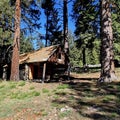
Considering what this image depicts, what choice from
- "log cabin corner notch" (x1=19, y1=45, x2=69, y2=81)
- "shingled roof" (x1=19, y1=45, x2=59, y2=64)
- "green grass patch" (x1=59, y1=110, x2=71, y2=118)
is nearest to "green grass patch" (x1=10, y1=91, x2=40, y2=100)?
"green grass patch" (x1=59, y1=110, x2=71, y2=118)

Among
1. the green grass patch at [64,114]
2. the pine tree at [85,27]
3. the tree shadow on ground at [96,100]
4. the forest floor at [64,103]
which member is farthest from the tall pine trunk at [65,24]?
the green grass patch at [64,114]

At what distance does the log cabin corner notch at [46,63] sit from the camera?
93.4 feet

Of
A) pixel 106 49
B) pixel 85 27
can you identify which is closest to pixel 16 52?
pixel 106 49

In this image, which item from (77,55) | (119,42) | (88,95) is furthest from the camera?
(77,55)

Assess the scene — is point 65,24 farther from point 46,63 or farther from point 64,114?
point 64,114

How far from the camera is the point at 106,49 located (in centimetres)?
1453

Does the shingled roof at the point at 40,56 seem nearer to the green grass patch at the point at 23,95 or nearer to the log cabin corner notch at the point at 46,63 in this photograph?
the log cabin corner notch at the point at 46,63

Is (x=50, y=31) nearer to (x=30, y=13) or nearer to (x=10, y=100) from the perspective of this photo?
(x=30, y=13)

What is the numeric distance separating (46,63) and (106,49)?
14.7 m

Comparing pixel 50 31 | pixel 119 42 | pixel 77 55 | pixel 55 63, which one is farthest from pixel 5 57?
pixel 77 55

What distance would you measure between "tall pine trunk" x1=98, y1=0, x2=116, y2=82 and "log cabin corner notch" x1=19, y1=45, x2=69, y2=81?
1303 centimetres

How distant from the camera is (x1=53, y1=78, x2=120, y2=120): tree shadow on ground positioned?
9.06m

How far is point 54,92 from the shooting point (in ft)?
42.0

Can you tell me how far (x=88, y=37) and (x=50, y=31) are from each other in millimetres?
10267
